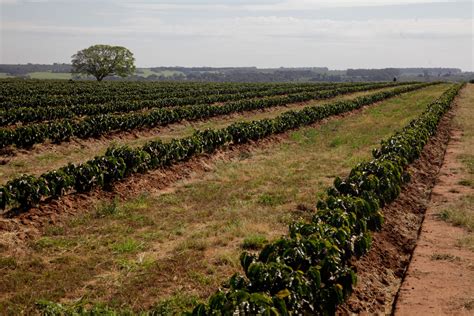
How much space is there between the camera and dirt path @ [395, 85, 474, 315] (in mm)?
7578

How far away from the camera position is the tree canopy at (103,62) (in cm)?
9338

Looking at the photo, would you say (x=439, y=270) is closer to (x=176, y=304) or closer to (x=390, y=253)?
(x=390, y=253)

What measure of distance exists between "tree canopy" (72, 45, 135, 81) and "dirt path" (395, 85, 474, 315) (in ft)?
290

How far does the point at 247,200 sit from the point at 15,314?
291 inches

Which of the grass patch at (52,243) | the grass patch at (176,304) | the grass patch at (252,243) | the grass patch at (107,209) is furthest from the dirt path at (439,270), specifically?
the grass patch at (107,209)

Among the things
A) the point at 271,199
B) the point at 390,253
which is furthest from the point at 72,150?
the point at 390,253

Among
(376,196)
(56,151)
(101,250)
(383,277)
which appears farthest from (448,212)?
(56,151)

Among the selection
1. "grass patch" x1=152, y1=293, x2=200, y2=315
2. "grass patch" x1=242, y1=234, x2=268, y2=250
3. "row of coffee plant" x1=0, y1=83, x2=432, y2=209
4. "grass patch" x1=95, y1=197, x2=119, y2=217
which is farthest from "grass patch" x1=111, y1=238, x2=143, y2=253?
"row of coffee plant" x1=0, y1=83, x2=432, y2=209

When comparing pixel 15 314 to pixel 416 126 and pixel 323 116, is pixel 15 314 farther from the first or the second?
pixel 323 116

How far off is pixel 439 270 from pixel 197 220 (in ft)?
18.0

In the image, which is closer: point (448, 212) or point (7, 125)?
point (448, 212)

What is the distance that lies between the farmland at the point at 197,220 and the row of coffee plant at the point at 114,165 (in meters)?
0.04

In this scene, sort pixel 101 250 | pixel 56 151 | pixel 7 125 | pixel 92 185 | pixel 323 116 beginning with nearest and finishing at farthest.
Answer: pixel 101 250
pixel 92 185
pixel 56 151
pixel 7 125
pixel 323 116

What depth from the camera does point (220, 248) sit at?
9781mm
